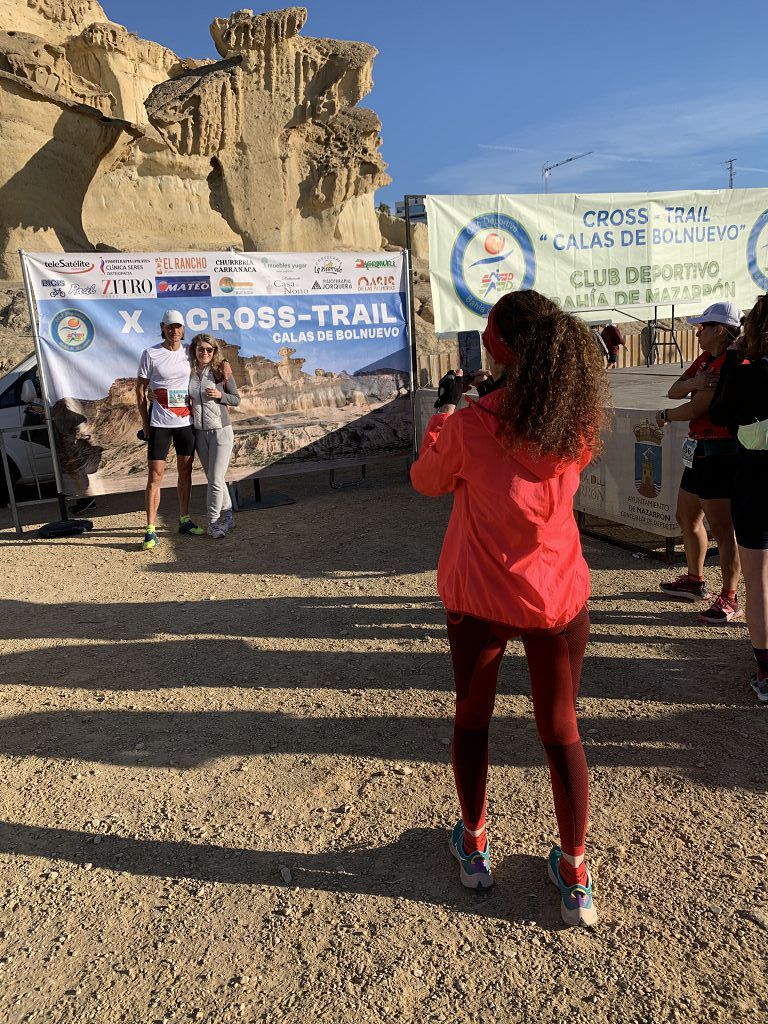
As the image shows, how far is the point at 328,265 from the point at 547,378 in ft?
22.9

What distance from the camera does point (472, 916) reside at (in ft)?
7.61

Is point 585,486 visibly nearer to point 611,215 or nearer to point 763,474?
point 763,474

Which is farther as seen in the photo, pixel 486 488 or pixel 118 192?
pixel 118 192

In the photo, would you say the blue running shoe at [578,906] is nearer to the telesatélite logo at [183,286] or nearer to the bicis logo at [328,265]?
the telesatélite logo at [183,286]

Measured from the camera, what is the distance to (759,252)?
10250 mm

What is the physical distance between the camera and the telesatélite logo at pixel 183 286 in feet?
25.0

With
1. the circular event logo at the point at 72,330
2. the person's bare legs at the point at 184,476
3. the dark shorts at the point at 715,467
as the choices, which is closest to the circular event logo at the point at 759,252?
the dark shorts at the point at 715,467

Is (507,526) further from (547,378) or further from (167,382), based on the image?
(167,382)

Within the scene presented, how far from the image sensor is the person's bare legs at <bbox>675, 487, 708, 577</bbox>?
461 centimetres

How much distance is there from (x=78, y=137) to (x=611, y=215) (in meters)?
21.9

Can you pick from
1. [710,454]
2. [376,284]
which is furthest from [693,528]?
[376,284]

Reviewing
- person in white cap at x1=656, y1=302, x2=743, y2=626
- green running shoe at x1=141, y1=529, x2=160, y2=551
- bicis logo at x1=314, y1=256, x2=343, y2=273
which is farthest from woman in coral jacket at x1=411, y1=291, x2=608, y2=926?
→ bicis logo at x1=314, y1=256, x2=343, y2=273

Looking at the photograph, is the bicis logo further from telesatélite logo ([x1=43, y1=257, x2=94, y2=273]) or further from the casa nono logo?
the casa nono logo

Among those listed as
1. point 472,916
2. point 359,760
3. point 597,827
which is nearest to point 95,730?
point 359,760
